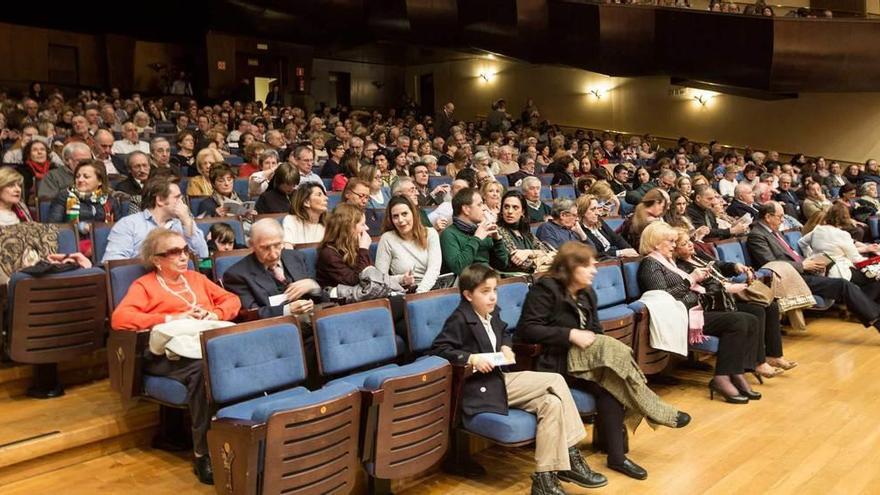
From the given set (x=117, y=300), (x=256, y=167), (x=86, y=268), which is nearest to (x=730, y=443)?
(x=117, y=300)

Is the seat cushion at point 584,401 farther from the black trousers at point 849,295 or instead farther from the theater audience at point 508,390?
the black trousers at point 849,295

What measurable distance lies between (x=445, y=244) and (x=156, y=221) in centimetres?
112

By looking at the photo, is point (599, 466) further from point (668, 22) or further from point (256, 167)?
point (668, 22)

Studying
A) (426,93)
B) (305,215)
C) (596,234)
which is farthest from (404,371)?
(426,93)

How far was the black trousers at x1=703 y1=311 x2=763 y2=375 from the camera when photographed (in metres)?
2.94

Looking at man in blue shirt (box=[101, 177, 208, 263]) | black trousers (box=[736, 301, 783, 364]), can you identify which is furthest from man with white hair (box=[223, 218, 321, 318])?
black trousers (box=[736, 301, 783, 364])

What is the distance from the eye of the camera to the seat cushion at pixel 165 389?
77.8 inches

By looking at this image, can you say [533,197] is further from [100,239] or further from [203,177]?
[100,239]

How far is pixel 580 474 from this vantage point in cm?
209

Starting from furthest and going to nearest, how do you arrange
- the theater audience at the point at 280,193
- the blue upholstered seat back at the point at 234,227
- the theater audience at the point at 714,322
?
the theater audience at the point at 280,193 → the blue upholstered seat back at the point at 234,227 → the theater audience at the point at 714,322

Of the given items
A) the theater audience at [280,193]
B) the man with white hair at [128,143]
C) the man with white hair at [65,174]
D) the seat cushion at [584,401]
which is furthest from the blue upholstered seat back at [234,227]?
the man with white hair at [128,143]

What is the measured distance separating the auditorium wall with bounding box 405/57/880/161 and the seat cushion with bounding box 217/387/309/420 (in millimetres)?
9455

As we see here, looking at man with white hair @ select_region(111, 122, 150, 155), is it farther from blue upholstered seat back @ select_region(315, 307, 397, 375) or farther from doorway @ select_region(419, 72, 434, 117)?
doorway @ select_region(419, 72, 434, 117)

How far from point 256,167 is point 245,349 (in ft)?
8.51
